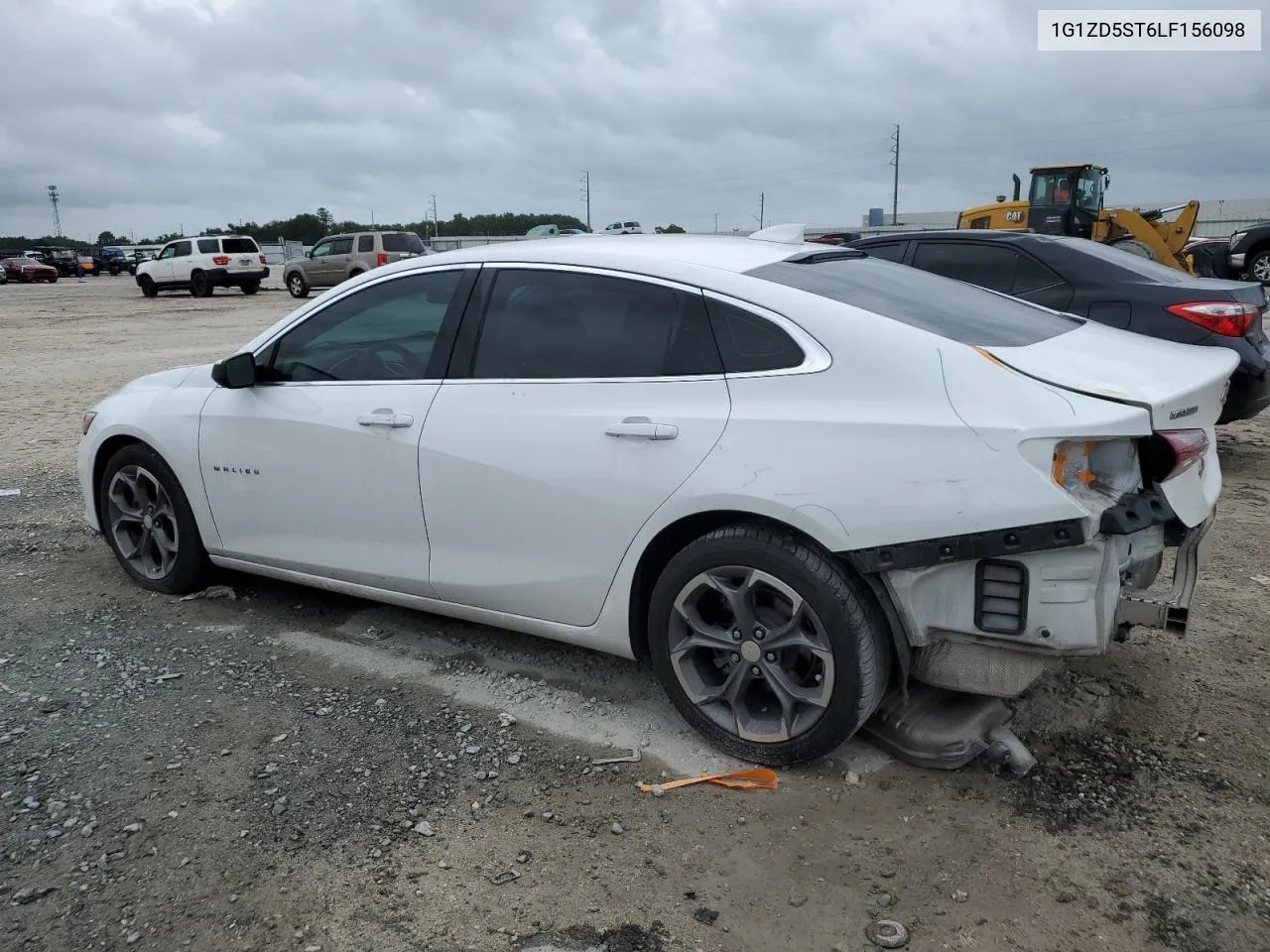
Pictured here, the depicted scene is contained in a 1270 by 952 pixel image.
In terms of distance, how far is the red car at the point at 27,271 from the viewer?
4850cm

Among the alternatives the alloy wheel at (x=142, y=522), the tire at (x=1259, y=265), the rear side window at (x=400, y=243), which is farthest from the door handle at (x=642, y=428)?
the rear side window at (x=400, y=243)

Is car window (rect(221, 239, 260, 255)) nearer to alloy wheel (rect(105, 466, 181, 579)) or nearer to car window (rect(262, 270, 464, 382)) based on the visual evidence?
alloy wheel (rect(105, 466, 181, 579))

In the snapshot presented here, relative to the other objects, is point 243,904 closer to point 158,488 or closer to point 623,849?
point 623,849

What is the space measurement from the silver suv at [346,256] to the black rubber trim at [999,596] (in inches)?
1044

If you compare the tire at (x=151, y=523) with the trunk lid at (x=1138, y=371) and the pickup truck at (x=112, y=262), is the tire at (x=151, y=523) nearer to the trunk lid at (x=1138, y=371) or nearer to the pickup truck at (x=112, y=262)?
the trunk lid at (x=1138, y=371)

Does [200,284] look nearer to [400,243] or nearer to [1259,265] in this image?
[400,243]

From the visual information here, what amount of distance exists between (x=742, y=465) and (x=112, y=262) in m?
65.8

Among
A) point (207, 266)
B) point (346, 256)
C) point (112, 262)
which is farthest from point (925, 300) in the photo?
point (112, 262)

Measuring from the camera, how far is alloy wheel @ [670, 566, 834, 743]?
3.01 metres

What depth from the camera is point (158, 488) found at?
15.1 ft

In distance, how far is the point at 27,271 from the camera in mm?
48625

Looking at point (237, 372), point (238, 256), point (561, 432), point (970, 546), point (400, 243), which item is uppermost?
point (400, 243)

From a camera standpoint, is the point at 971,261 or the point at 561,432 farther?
the point at 971,261

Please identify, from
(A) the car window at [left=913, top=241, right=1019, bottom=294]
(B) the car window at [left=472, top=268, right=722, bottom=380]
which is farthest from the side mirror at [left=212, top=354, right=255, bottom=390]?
(A) the car window at [left=913, top=241, right=1019, bottom=294]
